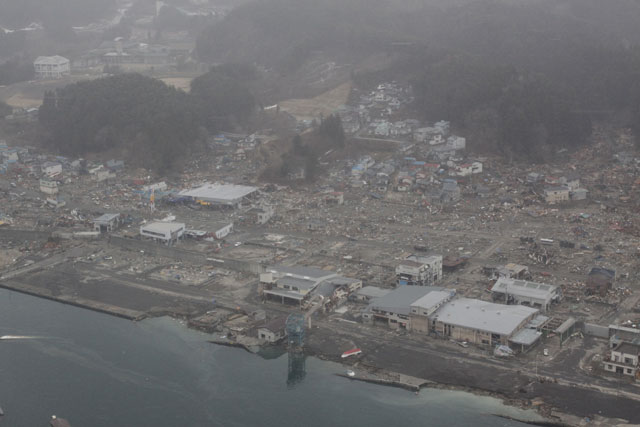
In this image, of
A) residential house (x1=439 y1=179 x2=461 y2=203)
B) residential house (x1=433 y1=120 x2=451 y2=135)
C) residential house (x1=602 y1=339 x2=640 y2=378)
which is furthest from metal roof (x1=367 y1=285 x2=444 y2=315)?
residential house (x1=433 y1=120 x2=451 y2=135)

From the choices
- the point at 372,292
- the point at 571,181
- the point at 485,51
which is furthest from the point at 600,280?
the point at 485,51

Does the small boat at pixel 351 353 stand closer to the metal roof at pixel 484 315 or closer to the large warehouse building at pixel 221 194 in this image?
the metal roof at pixel 484 315

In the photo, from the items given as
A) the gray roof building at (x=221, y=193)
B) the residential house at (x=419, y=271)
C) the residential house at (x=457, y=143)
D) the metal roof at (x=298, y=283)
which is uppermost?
the residential house at (x=457, y=143)

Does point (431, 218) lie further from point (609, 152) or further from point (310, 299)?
point (609, 152)

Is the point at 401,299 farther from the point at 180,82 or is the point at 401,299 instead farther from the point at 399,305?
the point at 180,82

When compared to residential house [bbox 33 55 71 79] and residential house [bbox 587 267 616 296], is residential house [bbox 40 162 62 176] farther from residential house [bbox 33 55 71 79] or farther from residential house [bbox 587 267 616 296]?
residential house [bbox 587 267 616 296]

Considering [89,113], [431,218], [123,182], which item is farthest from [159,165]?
[431,218]

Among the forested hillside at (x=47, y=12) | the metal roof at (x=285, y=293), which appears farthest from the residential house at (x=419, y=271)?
the forested hillside at (x=47, y=12)

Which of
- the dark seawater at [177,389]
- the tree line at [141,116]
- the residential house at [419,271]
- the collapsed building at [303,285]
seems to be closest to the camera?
the dark seawater at [177,389]
